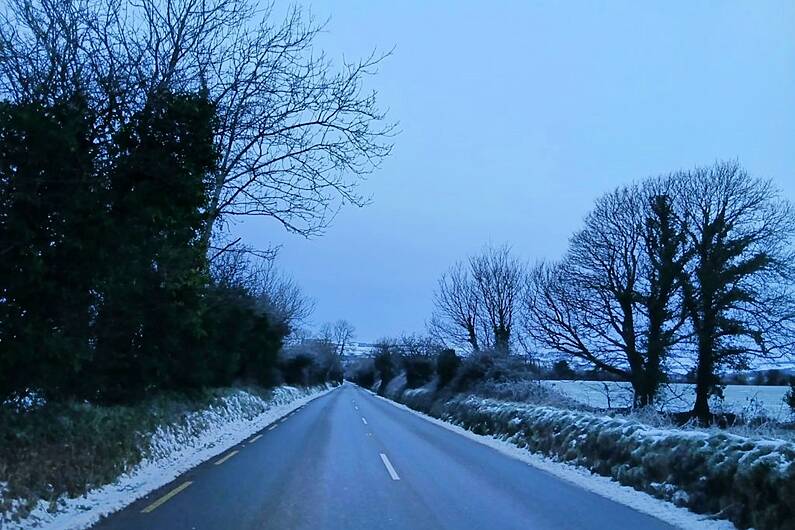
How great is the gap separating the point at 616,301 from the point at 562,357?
14.1ft

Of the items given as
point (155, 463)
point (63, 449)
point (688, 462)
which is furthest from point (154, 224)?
point (688, 462)

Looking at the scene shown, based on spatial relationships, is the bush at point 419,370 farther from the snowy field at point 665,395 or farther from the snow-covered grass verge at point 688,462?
the snow-covered grass verge at point 688,462

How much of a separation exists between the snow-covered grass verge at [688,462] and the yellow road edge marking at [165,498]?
7.70 m

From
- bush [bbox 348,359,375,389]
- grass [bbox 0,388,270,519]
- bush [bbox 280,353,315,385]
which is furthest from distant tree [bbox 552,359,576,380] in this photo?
bush [bbox 348,359,375,389]

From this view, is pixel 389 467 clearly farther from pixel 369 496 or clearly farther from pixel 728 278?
pixel 728 278

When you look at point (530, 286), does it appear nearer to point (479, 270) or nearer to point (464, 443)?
point (479, 270)

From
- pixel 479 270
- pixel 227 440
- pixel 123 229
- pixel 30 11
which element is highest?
pixel 479 270

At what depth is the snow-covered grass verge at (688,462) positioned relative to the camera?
29.5 feet

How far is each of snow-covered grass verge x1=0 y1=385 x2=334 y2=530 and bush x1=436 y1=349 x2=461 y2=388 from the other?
1489cm

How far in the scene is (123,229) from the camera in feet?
39.1

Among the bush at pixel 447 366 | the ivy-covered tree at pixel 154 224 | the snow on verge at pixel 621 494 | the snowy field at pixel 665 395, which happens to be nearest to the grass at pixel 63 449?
the ivy-covered tree at pixel 154 224

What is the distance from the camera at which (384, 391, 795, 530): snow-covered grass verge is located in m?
8.98

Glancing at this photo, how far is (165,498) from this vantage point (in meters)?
10.7

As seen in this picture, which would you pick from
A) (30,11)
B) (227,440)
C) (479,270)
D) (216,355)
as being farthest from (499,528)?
(479,270)
